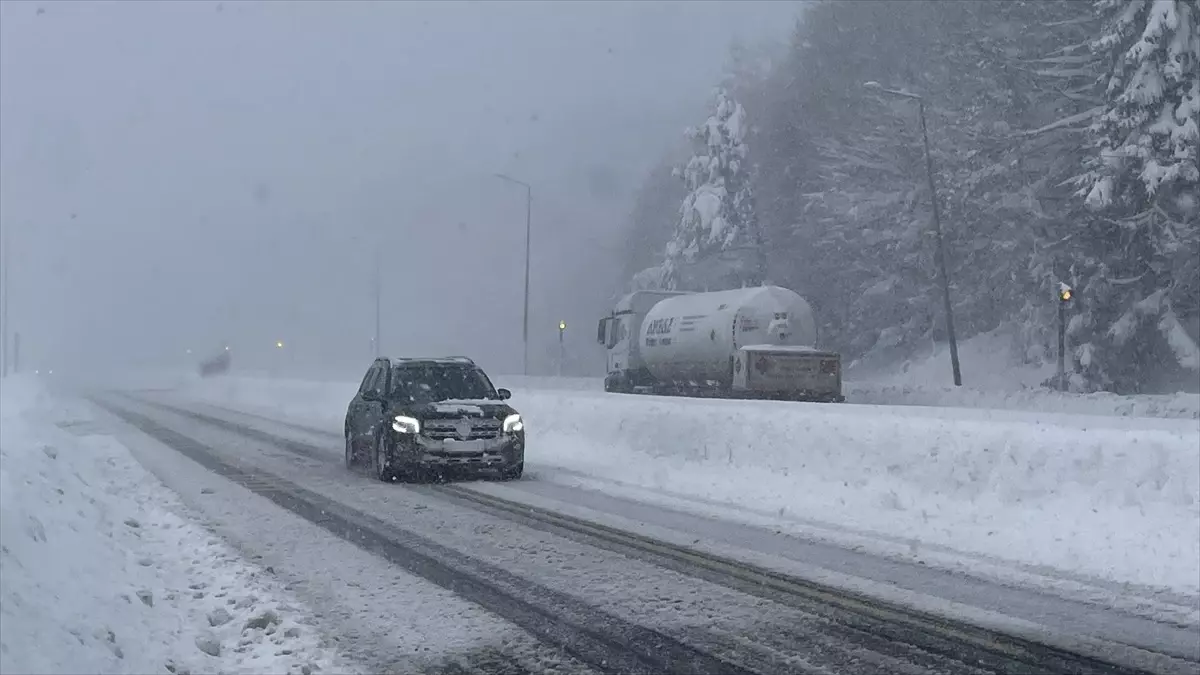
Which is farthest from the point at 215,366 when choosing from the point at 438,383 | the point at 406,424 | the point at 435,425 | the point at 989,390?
the point at 435,425

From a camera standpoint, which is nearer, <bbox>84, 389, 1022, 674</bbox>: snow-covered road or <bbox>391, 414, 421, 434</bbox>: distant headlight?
<bbox>84, 389, 1022, 674</bbox>: snow-covered road

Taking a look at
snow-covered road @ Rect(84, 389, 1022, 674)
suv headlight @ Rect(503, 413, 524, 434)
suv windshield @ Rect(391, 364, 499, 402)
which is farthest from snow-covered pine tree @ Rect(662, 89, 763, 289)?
snow-covered road @ Rect(84, 389, 1022, 674)

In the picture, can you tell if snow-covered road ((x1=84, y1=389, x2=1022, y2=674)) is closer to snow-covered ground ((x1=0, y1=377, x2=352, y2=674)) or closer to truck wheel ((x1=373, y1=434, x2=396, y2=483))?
snow-covered ground ((x1=0, y1=377, x2=352, y2=674))

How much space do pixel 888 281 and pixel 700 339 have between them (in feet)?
59.0

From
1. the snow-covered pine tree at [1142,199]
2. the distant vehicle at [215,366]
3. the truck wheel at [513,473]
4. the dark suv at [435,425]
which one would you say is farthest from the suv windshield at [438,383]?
the distant vehicle at [215,366]

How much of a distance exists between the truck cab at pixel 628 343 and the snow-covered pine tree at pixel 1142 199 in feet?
43.0

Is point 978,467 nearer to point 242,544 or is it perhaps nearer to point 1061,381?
point 242,544

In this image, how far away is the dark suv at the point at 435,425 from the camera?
1541 centimetres

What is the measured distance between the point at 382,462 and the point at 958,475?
821 cm

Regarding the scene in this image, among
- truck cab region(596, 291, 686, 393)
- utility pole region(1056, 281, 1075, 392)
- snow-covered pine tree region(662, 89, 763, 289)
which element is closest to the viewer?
utility pole region(1056, 281, 1075, 392)

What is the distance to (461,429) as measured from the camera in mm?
15508

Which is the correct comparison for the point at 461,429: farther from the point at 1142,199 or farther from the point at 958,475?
the point at 1142,199

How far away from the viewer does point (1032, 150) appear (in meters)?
38.2

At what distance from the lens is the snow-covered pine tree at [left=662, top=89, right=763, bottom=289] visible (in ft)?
190
